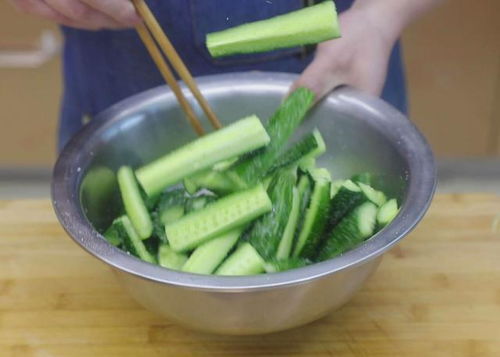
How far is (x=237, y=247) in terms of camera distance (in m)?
0.80

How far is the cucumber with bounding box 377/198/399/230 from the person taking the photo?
79cm

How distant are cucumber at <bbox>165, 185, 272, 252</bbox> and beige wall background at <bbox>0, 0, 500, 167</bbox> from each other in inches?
42.7

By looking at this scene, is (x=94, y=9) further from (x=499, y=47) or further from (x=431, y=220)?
(x=499, y=47)

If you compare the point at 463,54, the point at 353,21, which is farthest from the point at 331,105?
the point at 463,54

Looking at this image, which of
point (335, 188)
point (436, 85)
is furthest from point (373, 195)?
point (436, 85)

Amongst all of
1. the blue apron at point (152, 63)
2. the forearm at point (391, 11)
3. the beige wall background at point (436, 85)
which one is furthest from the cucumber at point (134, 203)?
the beige wall background at point (436, 85)

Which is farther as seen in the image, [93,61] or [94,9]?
[93,61]

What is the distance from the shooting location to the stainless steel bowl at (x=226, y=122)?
0.68 m

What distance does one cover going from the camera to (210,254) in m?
0.78

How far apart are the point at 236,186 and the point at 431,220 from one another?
11.1 inches

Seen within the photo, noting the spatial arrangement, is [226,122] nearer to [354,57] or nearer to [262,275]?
[354,57]

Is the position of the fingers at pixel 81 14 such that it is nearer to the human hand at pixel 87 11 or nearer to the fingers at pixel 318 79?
the human hand at pixel 87 11

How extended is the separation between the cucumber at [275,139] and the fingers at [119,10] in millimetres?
189

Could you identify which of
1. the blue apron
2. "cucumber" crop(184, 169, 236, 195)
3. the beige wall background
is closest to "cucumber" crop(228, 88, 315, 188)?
"cucumber" crop(184, 169, 236, 195)
